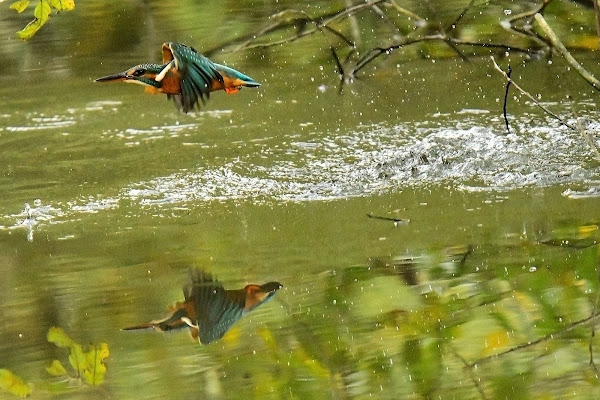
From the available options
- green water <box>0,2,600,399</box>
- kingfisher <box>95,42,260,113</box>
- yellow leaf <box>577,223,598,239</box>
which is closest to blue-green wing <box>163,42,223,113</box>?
kingfisher <box>95,42,260,113</box>

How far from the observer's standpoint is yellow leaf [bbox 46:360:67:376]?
2326 mm

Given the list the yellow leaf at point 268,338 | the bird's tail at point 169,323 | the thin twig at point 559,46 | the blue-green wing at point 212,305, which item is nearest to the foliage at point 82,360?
the bird's tail at point 169,323

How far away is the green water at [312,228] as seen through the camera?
2254 millimetres

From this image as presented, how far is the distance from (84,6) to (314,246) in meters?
3.45

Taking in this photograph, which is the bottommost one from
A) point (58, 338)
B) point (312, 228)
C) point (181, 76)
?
point (312, 228)

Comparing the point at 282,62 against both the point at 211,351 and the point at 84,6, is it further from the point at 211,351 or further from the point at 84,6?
the point at 211,351

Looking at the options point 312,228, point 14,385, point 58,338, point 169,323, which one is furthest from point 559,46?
point 14,385

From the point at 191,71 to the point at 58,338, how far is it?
75cm

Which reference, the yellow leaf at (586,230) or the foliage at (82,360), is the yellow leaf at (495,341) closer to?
the yellow leaf at (586,230)

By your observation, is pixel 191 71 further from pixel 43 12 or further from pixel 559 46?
pixel 559 46

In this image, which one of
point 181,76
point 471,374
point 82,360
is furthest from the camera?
point 181,76

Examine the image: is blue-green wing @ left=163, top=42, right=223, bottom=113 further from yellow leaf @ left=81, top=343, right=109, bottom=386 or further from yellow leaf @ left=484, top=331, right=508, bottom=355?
yellow leaf @ left=484, top=331, right=508, bottom=355

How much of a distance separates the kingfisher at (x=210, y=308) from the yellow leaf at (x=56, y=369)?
0.20 m

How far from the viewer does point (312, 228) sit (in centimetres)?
311
